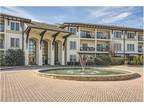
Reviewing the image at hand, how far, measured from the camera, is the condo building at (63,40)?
2885cm

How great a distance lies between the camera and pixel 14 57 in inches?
1088

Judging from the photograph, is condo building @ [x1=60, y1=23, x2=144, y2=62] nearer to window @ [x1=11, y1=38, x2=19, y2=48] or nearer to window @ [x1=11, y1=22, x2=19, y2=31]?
window @ [x1=11, y1=22, x2=19, y2=31]

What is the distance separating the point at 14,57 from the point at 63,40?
993 centimetres

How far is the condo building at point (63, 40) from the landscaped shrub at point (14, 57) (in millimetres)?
963

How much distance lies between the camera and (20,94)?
30.2 feet

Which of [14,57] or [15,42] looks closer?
[14,57]

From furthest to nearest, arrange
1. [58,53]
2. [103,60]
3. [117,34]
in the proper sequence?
[117,34] → [58,53] → [103,60]

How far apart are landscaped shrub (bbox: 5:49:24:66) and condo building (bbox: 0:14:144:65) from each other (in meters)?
→ 0.96

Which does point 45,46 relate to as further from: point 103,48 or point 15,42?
point 103,48

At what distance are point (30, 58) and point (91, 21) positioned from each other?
1354 cm

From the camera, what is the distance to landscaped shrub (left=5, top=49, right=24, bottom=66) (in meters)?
27.5

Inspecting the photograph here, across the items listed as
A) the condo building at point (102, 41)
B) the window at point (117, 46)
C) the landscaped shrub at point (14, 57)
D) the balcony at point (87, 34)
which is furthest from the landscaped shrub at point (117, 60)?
the landscaped shrub at point (14, 57)

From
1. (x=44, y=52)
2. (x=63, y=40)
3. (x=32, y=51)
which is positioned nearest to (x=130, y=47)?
(x=63, y=40)

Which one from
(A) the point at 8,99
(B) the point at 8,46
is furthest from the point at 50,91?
(B) the point at 8,46
